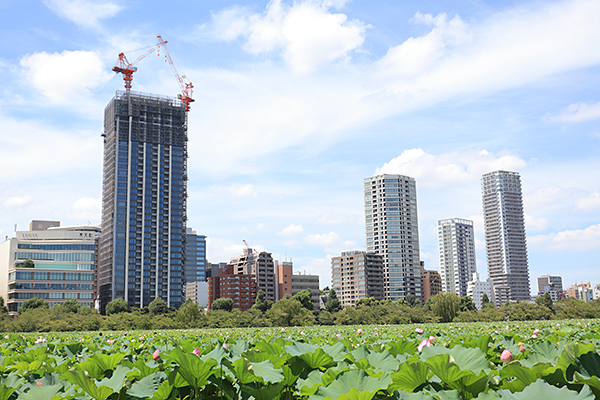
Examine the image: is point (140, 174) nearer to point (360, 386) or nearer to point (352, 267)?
point (352, 267)

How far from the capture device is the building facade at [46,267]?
111188 millimetres

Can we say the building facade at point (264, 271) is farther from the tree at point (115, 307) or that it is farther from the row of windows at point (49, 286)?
the row of windows at point (49, 286)

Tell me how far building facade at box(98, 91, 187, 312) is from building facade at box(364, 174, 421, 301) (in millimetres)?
75777

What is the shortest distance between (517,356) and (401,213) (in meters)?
184

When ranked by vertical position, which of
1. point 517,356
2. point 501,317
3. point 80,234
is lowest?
point 501,317

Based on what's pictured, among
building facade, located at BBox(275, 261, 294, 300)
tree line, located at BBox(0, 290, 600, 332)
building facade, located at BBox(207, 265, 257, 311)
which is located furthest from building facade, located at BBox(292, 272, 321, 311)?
tree line, located at BBox(0, 290, 600, 332)

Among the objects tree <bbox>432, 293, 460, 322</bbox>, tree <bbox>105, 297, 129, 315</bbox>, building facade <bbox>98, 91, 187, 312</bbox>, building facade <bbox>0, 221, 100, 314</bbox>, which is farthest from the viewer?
building facade <bbox>98, 91, 187, 312</bbox>

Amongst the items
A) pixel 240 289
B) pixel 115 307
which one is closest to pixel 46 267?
pixel 115 307

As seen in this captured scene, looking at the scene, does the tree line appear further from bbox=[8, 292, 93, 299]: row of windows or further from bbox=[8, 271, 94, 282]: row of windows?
bbox=[8, 271, 94, 282]: row of windows

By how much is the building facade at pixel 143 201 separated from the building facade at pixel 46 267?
68.0 feet

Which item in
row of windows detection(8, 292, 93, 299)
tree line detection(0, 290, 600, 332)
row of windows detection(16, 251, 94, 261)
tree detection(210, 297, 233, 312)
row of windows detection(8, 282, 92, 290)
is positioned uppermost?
row of windows detection(16, 251, 94, 261)

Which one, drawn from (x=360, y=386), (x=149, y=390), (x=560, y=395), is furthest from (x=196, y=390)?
(x=560, y=395)

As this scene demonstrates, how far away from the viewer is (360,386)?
2.54m

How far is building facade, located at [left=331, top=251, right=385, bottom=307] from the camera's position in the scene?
172125 mm
